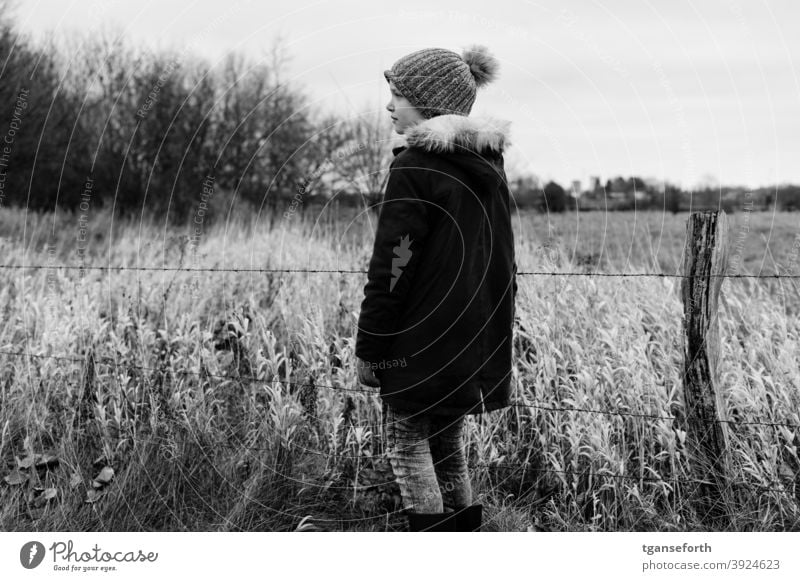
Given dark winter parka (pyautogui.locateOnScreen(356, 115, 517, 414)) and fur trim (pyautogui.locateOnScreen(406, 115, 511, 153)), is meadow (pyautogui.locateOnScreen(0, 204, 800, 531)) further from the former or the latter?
fur trim (pyautogui.locateOnScreen(406, 115, 511, 153))

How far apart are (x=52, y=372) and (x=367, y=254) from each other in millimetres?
2948

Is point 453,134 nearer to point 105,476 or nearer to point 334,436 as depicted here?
point 334,436

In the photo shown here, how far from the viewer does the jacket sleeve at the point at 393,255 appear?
8.63 feet

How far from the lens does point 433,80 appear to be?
2830mm

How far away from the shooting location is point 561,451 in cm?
374

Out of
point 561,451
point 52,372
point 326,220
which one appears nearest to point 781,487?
point 561,451

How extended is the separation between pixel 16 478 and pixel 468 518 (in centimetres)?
223

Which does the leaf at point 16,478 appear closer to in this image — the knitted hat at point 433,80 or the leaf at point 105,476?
the leaf at point 105,476

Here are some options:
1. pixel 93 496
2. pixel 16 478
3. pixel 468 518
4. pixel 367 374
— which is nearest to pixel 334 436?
pixel 468 518

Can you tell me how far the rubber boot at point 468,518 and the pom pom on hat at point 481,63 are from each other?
173 cm

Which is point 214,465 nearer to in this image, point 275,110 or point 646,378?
point 646,378

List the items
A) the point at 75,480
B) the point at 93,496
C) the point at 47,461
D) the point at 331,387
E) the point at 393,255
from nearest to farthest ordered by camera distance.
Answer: the point at 393,255 → the point at 93,496 → the point at 75,480 → the point at 47,461 → the point at 331,387
